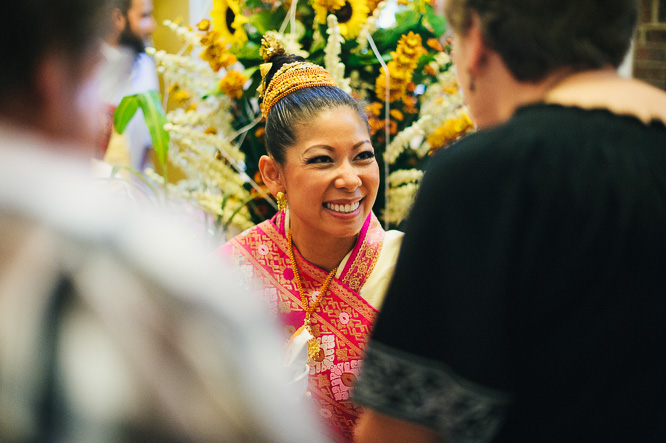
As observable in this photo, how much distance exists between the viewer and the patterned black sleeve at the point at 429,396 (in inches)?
23.5

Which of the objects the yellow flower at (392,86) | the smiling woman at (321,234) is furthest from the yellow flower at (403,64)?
the smiling woman at (321,234)

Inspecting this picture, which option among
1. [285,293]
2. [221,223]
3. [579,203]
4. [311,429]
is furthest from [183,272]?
[221,223]

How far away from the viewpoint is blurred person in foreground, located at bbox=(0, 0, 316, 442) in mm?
318

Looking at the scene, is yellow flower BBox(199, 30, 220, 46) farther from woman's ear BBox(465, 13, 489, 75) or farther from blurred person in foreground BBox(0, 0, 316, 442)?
blurred person in foreground BBox(0, 0, 316, 442)

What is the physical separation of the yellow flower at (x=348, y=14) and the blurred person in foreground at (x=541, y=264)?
33.6 inches

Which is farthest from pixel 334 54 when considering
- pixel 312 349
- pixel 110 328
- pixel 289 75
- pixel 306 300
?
pixel 110 328

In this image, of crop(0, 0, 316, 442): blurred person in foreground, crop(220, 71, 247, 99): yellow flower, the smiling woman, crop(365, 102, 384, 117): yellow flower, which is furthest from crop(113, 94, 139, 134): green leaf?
crop(0, 0, 316, 442): blurred person in foreground

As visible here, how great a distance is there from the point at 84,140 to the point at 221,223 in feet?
3.77

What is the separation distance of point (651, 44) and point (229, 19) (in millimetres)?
2786

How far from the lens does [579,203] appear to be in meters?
0.56

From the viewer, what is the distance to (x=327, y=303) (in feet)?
4.52

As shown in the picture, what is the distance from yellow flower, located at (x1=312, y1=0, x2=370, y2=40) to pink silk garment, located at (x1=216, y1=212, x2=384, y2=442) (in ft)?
1.53

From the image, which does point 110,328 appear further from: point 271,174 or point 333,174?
point 271,174

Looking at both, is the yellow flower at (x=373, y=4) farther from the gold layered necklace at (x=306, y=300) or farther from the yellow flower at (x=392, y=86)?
the gold layered necklace at (x=306, y=300)
